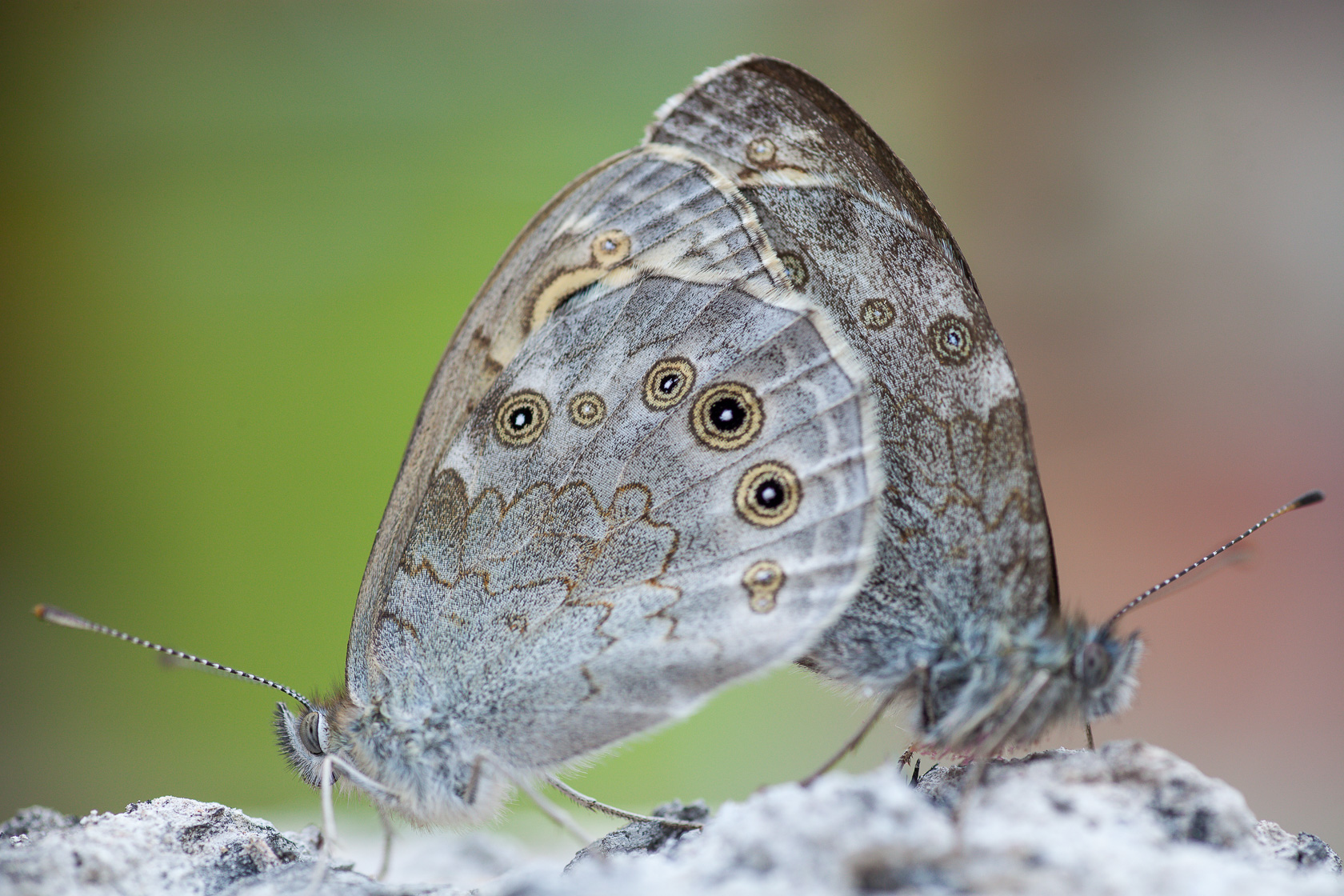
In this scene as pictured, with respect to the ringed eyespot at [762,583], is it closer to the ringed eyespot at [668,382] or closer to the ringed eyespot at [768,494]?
the ringed eyespot at [768,494]

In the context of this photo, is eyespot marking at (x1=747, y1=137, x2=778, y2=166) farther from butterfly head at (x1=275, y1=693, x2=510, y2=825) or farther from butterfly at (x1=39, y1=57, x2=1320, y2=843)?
butterfly head at (x1=275, y1=693, x2=510, y2=825)

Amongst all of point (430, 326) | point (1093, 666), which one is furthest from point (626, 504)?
point (430, 326)

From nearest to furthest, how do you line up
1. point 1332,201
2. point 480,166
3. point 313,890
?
point 313,890 < point 1332,201 < point 480,166

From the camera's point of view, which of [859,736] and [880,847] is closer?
[880,847]

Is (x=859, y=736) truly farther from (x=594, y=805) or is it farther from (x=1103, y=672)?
(x=594, y=805)

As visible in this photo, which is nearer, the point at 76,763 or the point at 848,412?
the point at 848,412

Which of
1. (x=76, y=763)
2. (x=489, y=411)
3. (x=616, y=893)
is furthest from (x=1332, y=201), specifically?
(x=76, y=763)

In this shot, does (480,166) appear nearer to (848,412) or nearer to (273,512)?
(273,512)
